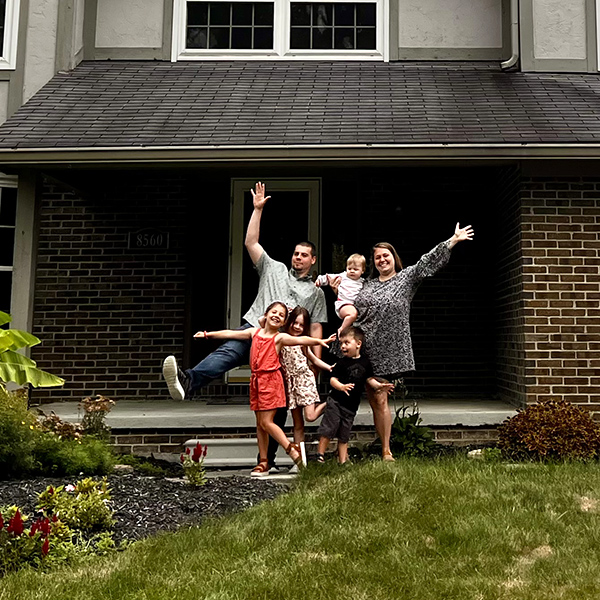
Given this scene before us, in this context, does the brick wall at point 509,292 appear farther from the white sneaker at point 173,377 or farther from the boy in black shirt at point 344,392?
the white sneaker at point 173,377

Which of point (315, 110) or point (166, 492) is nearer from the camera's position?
point (166, 492)

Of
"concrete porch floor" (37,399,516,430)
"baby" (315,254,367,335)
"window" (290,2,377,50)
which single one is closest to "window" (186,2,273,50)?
"window" (290,2,377,50)

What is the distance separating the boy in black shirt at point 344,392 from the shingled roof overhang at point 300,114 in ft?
6.50

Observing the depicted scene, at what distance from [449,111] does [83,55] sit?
4.95 metres

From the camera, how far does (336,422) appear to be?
5.27 m

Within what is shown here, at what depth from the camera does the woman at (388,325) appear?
5.34 metres

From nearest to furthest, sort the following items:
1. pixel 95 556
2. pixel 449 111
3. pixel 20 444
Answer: pixel 95 556 → pixel 20 444 → pixel 449 111

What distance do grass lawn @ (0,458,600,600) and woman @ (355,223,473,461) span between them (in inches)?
30.2

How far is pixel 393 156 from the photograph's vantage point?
6.12 meters

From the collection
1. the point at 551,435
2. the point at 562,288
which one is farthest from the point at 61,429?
the point at 562,288

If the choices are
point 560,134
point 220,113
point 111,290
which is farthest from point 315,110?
point 111,290

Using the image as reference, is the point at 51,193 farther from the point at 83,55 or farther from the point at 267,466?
the point at 267,466

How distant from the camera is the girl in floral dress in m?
5.30

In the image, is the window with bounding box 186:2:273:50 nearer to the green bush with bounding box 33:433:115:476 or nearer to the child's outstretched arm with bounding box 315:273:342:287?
the child's outstretched arm with bounding box 315:273:342:287
